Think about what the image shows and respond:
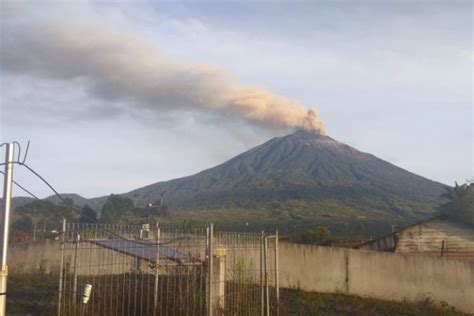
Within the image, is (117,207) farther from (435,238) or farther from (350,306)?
(350,306)

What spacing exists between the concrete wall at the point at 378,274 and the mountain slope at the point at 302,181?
67.2 meters

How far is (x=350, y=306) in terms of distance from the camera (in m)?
17.4

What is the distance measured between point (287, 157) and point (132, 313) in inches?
5498

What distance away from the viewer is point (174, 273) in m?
13.5

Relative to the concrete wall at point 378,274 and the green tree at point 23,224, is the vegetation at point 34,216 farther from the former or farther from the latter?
the concrete wall at point 378,274

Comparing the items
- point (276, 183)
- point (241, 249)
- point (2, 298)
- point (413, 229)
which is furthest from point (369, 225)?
point (2, 298)

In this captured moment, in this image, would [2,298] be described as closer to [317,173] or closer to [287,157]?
[317,173]

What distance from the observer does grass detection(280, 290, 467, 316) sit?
16.3 meters

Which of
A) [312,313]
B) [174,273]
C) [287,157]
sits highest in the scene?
[287,157]

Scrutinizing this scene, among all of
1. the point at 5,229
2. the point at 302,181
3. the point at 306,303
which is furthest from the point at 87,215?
the point at 302,181

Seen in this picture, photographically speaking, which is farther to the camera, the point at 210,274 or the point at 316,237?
the point at 316,237

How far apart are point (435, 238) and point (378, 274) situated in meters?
11.2

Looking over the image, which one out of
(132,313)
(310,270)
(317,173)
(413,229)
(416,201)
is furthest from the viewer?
(317,173)

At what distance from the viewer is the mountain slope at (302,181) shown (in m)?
105
